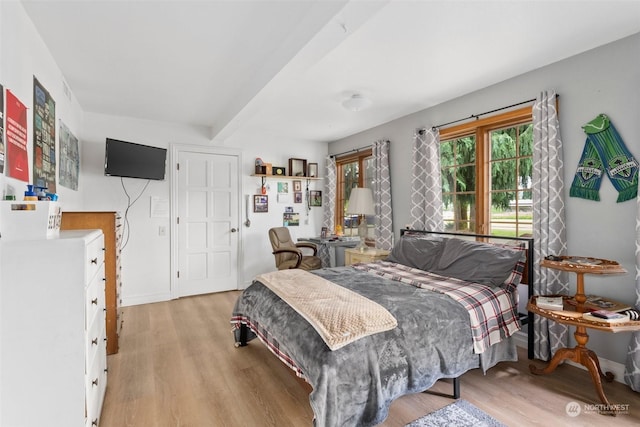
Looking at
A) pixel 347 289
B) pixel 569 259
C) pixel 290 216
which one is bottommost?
pixel 347 289

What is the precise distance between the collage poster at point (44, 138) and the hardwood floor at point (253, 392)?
1500mm

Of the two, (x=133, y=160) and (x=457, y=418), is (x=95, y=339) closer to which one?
(x=457, y=418)

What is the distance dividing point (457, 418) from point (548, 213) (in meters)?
1.74

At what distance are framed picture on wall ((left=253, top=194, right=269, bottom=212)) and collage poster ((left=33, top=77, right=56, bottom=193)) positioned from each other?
2.71m

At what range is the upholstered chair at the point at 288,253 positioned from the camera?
428 cm

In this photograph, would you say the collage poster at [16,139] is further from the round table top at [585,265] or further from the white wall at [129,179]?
the round table top at [585,265]

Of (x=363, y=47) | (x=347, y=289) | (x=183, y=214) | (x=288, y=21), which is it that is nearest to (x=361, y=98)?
(x=363, y=47)

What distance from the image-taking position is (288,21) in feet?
6.55

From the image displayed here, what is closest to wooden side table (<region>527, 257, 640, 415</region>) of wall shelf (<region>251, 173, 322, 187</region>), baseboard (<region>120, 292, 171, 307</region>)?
wall shelf (<region>251, 173, 322, 187</region>)

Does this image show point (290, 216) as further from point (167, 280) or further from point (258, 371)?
point (258, 371)

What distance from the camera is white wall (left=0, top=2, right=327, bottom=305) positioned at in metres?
1.80

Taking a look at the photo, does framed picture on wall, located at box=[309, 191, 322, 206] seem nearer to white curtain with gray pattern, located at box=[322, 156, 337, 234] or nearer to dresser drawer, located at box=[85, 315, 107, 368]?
white curtain with gray pattern, located at box=[322, 156, 337, 234]

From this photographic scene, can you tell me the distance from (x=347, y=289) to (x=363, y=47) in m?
1.77

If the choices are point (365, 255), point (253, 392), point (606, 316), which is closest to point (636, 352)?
point (606, 316)
